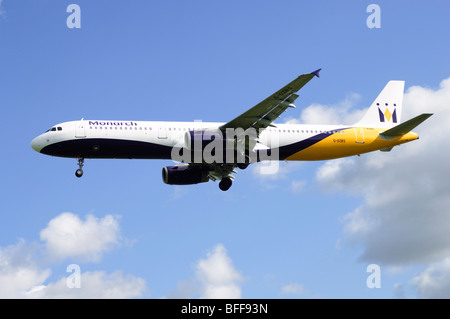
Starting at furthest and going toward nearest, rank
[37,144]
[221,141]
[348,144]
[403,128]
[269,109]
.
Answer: [348,144] < [403,128] < [37,144] < [221,141] < [269,109]

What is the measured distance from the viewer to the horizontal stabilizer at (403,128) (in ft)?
153

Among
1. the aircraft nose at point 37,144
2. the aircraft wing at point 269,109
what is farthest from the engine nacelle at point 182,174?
the aircraft nose at point 37,144

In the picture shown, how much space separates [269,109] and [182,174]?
10.2m

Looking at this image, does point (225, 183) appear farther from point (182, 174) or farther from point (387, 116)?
point (387, 116)

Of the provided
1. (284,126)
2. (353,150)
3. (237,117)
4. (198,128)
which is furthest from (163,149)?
(353,150)

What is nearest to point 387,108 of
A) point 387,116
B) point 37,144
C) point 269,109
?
point 387,116

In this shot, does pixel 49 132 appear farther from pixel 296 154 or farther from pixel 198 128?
pixel 296 154

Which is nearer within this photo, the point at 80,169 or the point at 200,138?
the point at 200,138

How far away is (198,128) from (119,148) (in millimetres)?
5444

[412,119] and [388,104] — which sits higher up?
[388,104]

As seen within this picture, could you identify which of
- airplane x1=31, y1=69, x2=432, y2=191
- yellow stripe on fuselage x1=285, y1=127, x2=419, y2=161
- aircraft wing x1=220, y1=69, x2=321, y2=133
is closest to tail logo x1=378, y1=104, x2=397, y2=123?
airplane x1=31, y1=69, x2=432, y2=191

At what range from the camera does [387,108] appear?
53.1m

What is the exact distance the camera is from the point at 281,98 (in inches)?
1633

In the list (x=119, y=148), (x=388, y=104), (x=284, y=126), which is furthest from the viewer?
(x=388, y=104)
